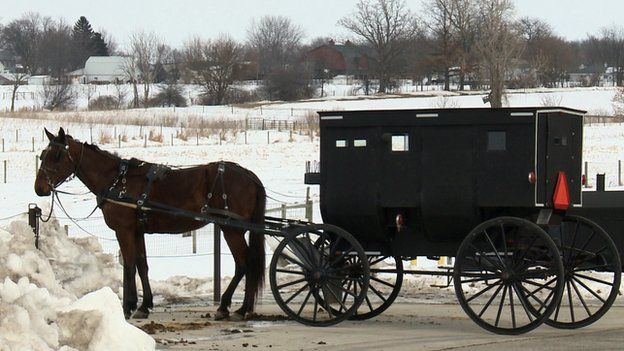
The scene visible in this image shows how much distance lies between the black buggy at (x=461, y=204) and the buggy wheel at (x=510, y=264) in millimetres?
14

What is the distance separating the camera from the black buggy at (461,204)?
11.8 metres

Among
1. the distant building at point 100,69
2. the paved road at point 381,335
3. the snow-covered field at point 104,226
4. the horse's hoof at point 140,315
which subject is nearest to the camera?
the snow-covered field at point 104,226

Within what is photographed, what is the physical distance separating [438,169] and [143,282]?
3877 mm

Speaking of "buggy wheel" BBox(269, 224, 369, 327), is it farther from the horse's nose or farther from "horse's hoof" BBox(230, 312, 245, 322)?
the horse's nose

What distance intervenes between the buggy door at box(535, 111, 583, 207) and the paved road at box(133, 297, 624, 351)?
1.42m

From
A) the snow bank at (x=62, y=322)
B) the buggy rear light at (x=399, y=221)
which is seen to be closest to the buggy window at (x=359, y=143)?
the buggy rear light at (x=399, y=221)

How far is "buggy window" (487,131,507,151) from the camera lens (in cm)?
1189

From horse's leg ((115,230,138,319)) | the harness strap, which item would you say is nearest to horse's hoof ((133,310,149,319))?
horse's leg ((115,230,138,319))

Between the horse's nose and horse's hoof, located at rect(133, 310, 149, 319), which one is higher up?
the horse's nose

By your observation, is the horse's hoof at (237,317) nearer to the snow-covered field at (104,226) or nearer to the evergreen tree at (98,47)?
the snow-covered field at (104,226)

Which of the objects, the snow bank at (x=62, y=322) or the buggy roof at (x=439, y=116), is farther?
the buggy roof at (x=439, y=116)

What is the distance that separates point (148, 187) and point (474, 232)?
13.4 ft

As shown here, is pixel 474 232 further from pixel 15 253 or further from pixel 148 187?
Result: pixel 15 253

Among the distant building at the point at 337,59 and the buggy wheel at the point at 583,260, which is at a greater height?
the distant building at the point at 337,59
